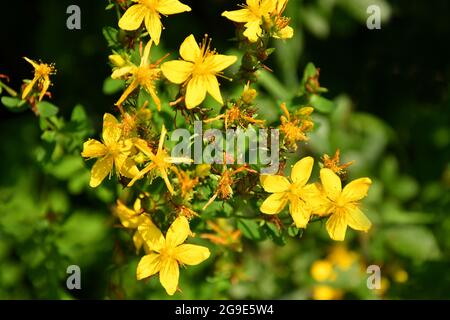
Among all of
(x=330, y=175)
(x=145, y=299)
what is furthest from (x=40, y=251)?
(x=330, y=175)

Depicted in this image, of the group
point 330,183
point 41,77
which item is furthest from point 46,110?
point 330,183

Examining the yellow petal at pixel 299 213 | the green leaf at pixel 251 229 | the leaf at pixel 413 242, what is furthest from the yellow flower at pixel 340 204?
the leaf at pixel 413 242

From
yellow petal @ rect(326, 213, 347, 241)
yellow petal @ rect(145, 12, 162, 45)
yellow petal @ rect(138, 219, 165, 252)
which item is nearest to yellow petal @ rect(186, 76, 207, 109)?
yellow petal @ rect(145, 12, 162, 45)

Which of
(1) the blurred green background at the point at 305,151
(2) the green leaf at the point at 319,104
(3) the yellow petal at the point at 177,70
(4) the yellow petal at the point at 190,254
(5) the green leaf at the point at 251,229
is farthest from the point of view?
(1) the blurred green background at the point at 305,151

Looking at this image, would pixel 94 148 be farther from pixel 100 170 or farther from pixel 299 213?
pixel 299 213

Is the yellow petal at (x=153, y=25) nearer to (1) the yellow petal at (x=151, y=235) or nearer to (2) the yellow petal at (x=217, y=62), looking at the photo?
(2) the yellow petal at (x=217, y=62)

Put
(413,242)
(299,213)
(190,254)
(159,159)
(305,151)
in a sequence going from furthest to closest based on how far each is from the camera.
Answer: (305,151) → (413,242) → (190,254) → (299,213) → (159,159)

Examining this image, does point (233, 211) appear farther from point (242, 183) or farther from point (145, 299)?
point (145, 299)
